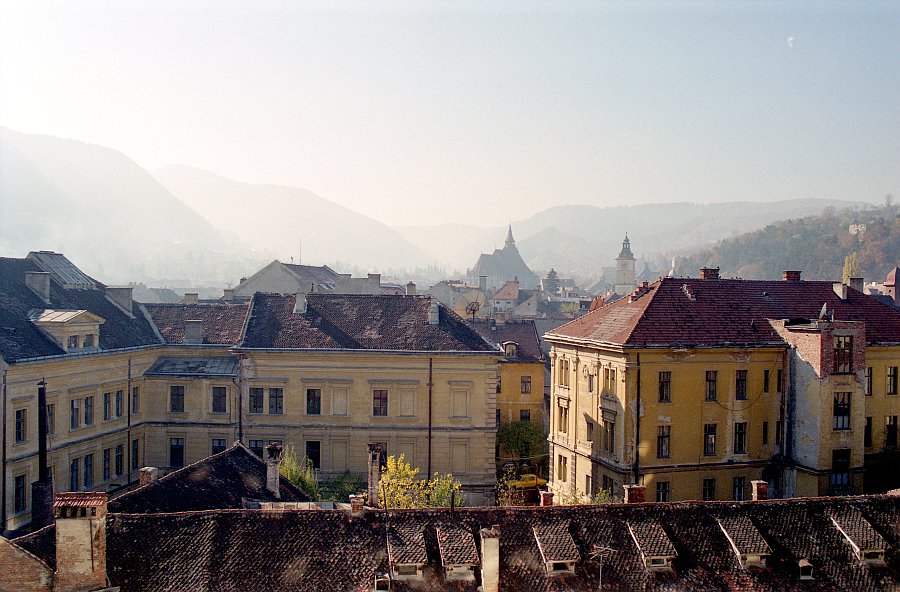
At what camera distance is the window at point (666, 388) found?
4309 cm

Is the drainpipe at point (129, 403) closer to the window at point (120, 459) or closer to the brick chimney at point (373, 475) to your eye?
the window at point (120, 459)

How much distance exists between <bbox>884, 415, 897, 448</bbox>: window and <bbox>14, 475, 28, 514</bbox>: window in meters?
46.6

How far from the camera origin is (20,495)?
129 ft

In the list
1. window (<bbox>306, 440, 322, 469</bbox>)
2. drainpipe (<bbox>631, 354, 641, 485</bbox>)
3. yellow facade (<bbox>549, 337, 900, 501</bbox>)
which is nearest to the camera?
drainpipe (<bbox>631, 354, 641, 485</bbox>)

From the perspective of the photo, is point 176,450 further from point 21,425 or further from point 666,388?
point 666,388

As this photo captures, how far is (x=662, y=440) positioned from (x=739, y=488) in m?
5.62

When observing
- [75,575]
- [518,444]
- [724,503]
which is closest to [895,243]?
[518,444]

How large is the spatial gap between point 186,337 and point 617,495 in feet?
95.7

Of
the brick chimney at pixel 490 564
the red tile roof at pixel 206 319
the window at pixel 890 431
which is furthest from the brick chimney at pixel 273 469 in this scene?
the window at pixel 890 431

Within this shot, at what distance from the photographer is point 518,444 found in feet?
203

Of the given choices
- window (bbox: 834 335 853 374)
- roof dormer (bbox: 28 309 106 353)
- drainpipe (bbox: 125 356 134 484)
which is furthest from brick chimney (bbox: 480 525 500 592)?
drainpipe (bbox: 125 356 134 484)

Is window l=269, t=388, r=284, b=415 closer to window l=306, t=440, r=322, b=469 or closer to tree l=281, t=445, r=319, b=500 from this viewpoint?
window l=306, t=440, r=322, b=469

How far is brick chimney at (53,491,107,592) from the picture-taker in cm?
2106

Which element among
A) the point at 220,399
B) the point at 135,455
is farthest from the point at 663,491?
the point at 135,455
